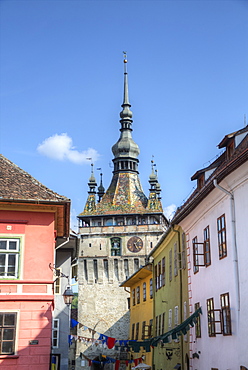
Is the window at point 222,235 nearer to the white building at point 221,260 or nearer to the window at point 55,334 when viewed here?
the white building at point 221,260

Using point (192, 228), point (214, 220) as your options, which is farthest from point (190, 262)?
point (214, 220)

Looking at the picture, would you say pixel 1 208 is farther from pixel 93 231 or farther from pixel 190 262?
pixel 93 231

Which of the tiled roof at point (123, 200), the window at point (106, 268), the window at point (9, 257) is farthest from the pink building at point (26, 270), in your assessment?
the tiled roof at point (123, 200)

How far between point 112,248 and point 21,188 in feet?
156

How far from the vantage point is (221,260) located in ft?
53.2

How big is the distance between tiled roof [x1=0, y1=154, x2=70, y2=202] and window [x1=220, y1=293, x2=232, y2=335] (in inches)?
212

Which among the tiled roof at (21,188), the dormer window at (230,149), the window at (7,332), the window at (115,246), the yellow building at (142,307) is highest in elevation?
the window at (115,246)

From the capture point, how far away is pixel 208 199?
17.2 meters

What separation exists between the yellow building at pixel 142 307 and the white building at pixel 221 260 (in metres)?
11.8

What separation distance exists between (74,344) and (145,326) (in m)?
27.8

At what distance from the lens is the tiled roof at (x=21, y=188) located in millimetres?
16688

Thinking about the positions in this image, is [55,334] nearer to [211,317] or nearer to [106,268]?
[211,317]

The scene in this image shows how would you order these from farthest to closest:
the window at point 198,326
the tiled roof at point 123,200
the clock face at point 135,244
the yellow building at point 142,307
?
the tiled roof at point 123,200 < the clock face at point 135,244 < the yellow building at point 142,307 < the window at point 198,326

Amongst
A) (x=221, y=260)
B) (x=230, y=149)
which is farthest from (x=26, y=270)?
(x=230, y=149)
